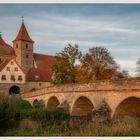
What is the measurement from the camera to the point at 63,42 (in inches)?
392

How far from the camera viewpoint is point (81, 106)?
13211 mm

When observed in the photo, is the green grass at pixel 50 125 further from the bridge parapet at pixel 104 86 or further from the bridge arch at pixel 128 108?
the bridge parapet at pixel 104 86

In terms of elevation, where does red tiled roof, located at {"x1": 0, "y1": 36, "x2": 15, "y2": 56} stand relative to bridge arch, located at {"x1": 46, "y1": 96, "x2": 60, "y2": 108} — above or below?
above

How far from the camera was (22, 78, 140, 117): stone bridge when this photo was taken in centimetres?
1042

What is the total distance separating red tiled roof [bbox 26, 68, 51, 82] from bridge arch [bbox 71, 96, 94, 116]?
9.01ft

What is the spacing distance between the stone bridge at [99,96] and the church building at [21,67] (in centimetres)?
98

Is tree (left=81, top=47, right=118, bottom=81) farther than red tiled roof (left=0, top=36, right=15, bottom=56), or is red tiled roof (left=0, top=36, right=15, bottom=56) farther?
tree (left=81, top=47, right=118, bottom=81)

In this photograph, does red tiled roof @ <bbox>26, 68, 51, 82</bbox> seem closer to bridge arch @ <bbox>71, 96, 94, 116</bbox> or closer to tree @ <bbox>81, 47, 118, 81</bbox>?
tree @ <bbox>81, 47, 118, 81</bbox>

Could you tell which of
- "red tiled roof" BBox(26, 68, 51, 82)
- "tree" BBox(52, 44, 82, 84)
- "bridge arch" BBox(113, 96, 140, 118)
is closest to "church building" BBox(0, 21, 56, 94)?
"red tiled roof" BBox(26, 68, 51, 82)

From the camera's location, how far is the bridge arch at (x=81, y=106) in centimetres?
1280

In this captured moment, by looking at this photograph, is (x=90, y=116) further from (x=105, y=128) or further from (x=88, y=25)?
(x=88, y=25)

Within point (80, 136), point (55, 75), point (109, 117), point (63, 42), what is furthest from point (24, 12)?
point (55, 75)

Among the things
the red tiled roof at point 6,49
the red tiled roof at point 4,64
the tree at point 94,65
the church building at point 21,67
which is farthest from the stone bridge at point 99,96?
the red tiled roof at point 6,49

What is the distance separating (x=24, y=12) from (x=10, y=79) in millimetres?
5966
